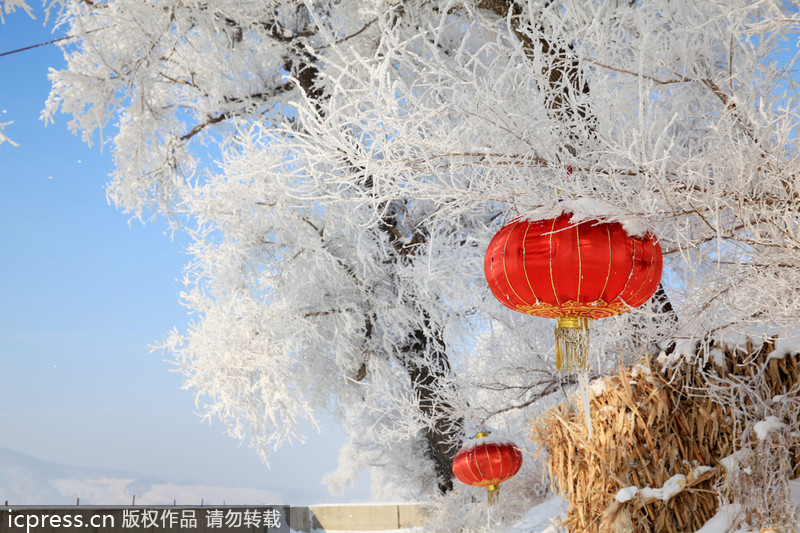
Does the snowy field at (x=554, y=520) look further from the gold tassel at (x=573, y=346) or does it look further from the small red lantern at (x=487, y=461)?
the gold tassel at (x=573, y=346)

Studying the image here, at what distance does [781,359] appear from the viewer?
3102 millimetres

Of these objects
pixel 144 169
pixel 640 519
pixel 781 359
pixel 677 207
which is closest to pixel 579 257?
pixel 677 207

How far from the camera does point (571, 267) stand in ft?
8.43

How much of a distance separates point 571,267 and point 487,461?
129 inches

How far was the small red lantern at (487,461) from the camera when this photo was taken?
5.43m

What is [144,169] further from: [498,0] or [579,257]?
[579,257]

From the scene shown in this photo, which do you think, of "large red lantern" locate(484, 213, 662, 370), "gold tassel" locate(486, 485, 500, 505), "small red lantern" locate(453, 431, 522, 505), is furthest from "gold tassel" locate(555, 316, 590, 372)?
"gold tassel" locate(486, 485, 500, 505)

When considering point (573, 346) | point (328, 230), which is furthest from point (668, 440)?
point (328, 230)

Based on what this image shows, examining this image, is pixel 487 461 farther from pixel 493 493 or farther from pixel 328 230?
pixel 328 230

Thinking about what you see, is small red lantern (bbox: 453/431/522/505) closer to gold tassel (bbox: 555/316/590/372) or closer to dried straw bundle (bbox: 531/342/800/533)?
dried straw bundle (bbox: 531/342/800/533)

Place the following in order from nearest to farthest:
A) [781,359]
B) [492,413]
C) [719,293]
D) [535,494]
Answer: [719,293], [781,359], [492,413], [535,494]

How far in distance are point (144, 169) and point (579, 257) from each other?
7.31 metres

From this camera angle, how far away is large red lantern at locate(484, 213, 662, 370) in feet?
8.43

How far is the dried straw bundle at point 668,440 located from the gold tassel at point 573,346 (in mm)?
608
